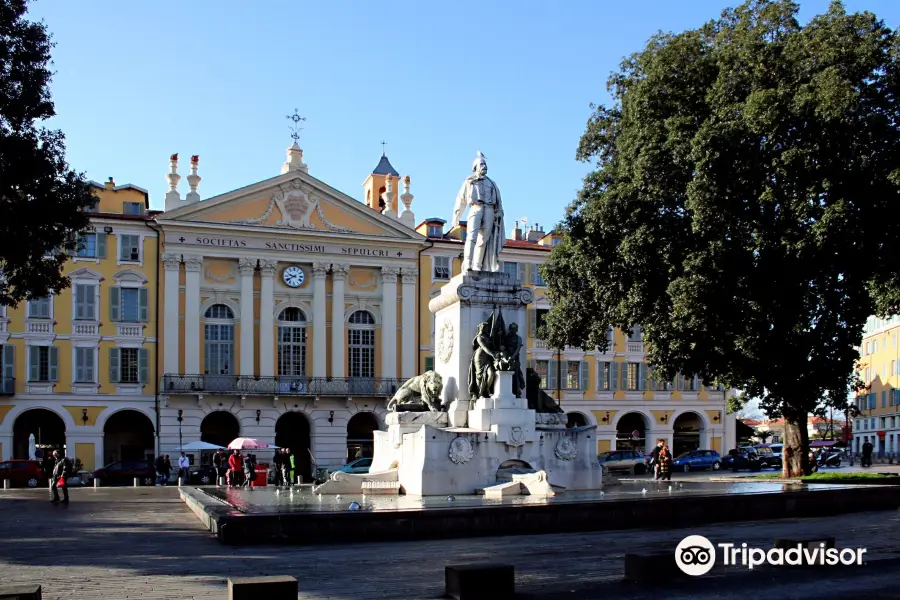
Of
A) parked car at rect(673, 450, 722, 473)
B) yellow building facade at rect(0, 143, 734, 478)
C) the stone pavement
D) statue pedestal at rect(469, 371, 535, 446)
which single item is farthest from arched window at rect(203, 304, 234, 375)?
statue pedestal at rect(469, 371, 535, 446)

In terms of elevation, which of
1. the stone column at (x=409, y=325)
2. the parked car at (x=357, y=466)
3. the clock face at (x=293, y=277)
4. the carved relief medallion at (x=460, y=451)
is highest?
the clock face at (x=293, y=277)

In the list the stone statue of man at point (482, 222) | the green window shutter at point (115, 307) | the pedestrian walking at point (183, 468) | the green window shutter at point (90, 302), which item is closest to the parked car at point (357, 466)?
the pedestrian walking at point (183, 468)

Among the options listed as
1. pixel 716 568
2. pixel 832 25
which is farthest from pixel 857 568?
pixel 832 25

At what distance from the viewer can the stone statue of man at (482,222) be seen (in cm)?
1992

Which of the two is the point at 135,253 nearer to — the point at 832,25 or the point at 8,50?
the point at 8,50

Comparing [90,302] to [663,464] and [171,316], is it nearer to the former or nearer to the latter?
[171,316]

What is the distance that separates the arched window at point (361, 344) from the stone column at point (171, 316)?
862 cm

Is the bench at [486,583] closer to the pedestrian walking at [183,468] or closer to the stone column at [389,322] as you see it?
the pedestrian walking at [183,468]

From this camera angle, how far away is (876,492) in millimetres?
18844

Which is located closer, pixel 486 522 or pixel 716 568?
pixel 716 568

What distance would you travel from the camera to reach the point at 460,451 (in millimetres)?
17922

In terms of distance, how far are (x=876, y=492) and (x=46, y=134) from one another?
58.6ft

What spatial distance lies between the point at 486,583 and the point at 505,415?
30.3ft

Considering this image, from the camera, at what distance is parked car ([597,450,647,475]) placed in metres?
47.3
